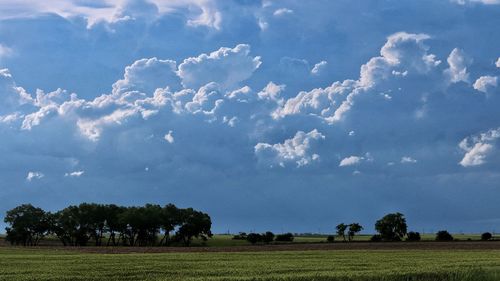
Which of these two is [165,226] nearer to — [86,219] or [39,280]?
[86,219]

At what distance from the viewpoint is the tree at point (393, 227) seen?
620ft

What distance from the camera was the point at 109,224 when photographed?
16650cm

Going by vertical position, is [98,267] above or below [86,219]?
below

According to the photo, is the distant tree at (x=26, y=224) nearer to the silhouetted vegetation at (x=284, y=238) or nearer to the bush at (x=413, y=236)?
the silhouetted vegetation at (x=284, y=238)

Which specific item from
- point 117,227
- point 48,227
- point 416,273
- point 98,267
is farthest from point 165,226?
point 416,273

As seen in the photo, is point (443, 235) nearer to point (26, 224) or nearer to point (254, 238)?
point (254, 238)

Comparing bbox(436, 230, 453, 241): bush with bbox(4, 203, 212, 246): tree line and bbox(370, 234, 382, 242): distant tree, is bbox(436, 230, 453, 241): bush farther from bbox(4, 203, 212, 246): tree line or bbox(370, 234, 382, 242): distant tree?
bbox(4, 203, 212, 246): tree line

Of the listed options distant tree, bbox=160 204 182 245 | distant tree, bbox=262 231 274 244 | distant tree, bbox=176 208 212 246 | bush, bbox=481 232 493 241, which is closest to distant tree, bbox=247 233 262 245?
distant tree, bbox=262 231 274 244

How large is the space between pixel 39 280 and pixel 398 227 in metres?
158

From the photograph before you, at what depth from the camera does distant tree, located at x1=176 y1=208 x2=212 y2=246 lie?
160 metres

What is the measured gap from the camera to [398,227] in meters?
189

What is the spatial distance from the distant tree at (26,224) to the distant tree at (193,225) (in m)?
38.0

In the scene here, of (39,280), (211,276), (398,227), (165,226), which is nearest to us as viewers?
(39,280)

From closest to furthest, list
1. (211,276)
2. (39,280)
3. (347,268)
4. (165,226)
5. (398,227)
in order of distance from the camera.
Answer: (39,280) < (211,276) < (347,268) < (165,226) < (398,227)
